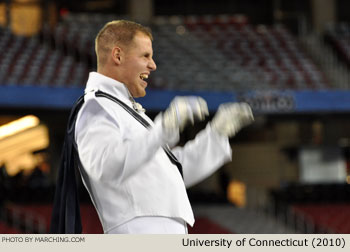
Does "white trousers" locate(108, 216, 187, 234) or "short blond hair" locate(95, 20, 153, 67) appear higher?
"short blond hair" locate(95, 20, 153, 67)

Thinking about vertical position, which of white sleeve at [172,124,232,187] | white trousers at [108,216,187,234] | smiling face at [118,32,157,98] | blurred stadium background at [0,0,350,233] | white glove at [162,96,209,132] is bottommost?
blurred stadium background at [0,0,350,233]

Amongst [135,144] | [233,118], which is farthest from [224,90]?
[135,144]

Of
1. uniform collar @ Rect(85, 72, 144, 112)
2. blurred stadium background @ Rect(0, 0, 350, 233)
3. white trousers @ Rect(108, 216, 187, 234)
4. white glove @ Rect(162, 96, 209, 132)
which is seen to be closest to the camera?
white glove @ Rect(162, 96, 209, 132)

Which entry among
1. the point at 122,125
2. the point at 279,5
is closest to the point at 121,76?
the point at 122,125

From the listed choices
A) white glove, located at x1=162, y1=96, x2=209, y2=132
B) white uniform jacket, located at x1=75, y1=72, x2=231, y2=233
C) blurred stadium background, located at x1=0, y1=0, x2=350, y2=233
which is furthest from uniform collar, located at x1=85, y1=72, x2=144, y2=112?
blurred stadium background, located at x1=0, y1=0, x2=350, y2=233

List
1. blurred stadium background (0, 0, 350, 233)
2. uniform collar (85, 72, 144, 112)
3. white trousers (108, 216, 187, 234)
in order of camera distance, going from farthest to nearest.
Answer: blurred stadium background (0, 0, 350, 233) → uniform collar (85, 72, 144, 112) → white trousers (108, 216, 187, 234)

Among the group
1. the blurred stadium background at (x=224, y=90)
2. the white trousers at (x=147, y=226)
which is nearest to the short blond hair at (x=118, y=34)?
the white trousers at (x=147, y=226)

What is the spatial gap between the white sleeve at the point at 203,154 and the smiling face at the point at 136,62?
252 mm

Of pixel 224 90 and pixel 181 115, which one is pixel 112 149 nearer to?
pixel 181 115

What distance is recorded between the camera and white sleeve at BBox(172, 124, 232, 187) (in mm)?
2322

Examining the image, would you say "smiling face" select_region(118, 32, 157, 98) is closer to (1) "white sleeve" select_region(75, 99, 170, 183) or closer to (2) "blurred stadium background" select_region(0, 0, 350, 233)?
(1) "white sleeve" select_region(75, 99, 170, 183)

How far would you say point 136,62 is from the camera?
2.32 meters

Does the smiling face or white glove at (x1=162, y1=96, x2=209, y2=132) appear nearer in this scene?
white glove at (x1=162, y1=96, x2=209, y2=132)

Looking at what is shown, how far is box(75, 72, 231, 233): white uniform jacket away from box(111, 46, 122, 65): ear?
0.07 meters
